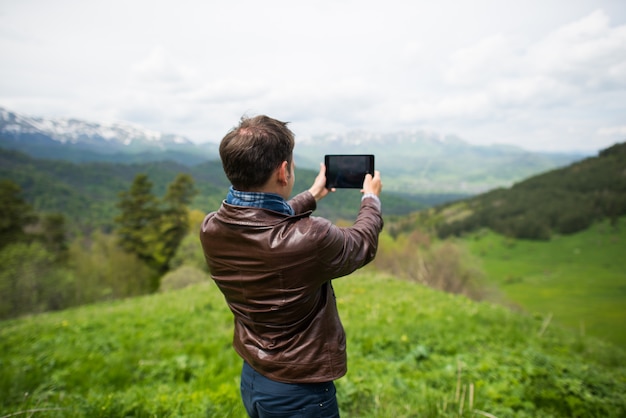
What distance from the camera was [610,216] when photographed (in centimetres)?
12156

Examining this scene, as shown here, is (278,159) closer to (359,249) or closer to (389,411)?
(359,249)

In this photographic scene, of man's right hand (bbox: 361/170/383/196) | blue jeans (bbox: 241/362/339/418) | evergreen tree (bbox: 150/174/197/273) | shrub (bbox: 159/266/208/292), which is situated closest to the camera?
blue jeans (bbox: 241/362/339/418)

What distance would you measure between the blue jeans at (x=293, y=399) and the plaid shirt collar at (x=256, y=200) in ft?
3.42

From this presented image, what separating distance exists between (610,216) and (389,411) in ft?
516

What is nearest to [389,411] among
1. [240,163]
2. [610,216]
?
[240,163]

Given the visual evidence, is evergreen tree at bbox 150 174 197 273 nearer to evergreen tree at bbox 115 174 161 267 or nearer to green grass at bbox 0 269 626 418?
evergreen tree at bbox 115 174 161 267

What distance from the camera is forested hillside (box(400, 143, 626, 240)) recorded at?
121 metres

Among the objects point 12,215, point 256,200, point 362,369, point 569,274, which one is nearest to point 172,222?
point 12,215

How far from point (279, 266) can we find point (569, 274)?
119840mm

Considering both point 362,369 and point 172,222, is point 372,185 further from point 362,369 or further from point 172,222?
point 172,222

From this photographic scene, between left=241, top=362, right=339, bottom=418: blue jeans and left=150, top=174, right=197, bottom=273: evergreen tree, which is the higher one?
left=241, top=362, right=339, bottom=418: blue jeans

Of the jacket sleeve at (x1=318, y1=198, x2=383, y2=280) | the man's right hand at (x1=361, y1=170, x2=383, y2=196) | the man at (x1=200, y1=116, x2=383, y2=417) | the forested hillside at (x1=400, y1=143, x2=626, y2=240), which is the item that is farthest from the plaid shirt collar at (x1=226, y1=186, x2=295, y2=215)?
the forested hillside at (x1=400, y1=143, x2=626, y2=240)

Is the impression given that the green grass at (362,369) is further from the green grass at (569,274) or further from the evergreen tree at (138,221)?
the green grass at (569,274)

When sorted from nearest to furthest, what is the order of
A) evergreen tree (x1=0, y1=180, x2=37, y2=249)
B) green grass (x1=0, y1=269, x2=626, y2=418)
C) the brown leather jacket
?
the brown leather jacket → green grass (x1=0, y1=269, x2=626, y2=418) → evergreen tree (x1=0, y1=180, x2=37, y2=249)
